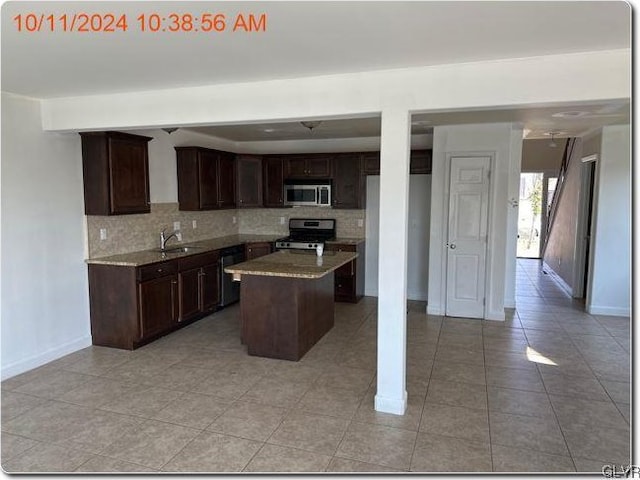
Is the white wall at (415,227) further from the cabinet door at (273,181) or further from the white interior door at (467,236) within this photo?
the cabinet door at (273,181)

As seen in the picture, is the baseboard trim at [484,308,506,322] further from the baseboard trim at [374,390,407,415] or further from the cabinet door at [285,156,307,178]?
the cabinet door at [285,156,307,178]

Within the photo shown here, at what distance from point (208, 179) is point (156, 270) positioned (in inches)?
71.1

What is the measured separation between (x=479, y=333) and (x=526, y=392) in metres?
1.50

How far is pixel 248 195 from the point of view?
6781mm

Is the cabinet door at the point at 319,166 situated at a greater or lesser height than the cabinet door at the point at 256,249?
greater

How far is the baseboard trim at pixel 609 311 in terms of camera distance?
5.80 m

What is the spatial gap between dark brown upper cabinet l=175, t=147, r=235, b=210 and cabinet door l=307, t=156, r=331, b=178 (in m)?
1.20

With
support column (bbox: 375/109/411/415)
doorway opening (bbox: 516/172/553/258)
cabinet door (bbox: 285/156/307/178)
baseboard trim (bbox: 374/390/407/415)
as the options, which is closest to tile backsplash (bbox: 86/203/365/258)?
cabinet door (bbox: 285/156/307/178)

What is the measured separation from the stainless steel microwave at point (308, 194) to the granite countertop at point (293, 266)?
71.5 inches

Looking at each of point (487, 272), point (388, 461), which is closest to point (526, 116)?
point (487, 272)

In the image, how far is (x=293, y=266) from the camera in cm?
428

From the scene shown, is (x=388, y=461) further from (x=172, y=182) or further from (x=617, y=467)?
(x=172, y=182)

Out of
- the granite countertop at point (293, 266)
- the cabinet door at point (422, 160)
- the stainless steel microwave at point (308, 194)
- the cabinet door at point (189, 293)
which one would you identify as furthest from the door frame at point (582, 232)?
the cabinet door at point (189, 293)

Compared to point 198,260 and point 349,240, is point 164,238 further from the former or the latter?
point 349,240
